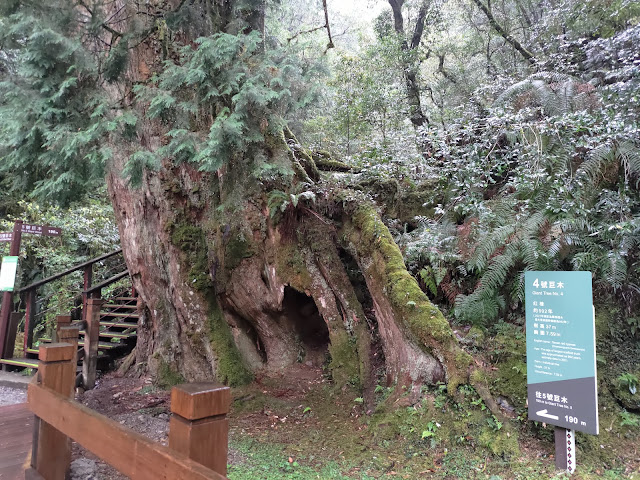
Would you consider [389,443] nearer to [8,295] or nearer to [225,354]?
[225,354]

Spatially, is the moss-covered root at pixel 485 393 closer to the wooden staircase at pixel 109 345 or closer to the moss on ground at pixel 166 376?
the moss on ground at pixel 166 376

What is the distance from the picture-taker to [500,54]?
1013 cm

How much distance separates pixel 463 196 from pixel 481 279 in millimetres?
1823

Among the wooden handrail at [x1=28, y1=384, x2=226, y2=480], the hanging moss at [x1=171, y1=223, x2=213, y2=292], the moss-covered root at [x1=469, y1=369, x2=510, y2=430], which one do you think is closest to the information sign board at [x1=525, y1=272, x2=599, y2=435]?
the moss-covered root at [x1=469, y1=369, x2=510, y2=430]

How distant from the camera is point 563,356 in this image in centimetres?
333

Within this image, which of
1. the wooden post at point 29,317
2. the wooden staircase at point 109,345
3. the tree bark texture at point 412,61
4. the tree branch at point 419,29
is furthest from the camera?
the tree branch at point 419,29

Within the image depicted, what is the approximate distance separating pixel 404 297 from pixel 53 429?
3.29 m

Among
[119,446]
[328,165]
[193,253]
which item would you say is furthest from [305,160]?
[119,446]

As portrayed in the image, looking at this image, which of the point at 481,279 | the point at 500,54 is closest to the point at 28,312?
the point at 481,279

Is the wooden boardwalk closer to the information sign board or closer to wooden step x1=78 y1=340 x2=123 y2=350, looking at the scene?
wooden step x1=78 y1=340 x2=123 y2=350

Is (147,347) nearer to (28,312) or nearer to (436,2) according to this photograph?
(28,312)

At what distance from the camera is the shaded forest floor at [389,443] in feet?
11.2

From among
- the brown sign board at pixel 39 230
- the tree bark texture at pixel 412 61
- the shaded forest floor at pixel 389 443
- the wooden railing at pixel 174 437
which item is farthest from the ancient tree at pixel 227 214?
the tree bark texture at pixel 412 61

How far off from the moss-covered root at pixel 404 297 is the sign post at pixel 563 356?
71cm
